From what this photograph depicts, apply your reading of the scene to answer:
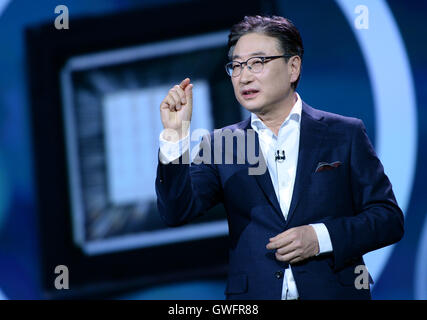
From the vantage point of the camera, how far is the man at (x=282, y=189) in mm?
1771

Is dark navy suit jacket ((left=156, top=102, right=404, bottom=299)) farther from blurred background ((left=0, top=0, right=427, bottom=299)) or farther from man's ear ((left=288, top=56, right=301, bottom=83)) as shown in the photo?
blurred background ((left=0, top=0, right=427, bottom=299))

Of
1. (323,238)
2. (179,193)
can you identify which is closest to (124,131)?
(179,193)

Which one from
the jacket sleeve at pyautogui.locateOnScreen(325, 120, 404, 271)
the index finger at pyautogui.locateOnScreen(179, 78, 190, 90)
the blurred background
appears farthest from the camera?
the blurred background

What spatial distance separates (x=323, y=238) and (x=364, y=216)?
17 cm

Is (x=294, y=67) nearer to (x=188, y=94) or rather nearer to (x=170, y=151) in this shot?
(x=188, y=94)

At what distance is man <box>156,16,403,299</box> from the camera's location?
1771mm

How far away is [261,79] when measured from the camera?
1.97 meters

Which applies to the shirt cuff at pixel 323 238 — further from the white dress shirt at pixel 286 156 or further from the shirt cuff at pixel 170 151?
the shirt cuff at pixel 170 151

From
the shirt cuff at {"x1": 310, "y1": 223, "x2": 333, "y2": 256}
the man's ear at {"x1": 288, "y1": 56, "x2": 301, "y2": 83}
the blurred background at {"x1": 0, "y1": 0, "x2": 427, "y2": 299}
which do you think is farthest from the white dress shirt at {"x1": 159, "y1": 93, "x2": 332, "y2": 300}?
the blurred background at {"x1": 0, "y1": 0, "x2": 427, "y2": 299}

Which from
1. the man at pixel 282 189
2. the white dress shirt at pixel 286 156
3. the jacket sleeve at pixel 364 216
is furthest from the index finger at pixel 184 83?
the jacket sleeve at pixel 364 216

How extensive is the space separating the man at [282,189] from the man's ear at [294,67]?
0.05m

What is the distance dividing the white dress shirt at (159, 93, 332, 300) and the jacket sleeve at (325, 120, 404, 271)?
0.05m
